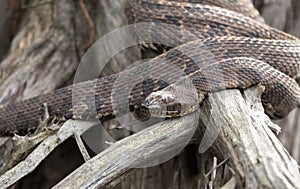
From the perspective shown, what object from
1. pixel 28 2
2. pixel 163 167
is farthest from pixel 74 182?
pixel 28 2

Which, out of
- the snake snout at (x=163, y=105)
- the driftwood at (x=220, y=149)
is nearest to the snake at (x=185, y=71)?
→ the snake snout at (x=163, y=105)

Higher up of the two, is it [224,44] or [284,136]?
[224,44]

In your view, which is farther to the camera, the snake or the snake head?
the snake

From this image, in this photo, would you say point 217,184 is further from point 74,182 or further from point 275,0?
point 275,0

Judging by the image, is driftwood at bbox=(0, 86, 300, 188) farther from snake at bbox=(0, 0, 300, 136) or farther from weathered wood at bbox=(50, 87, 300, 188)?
snake at bbox=(0, 0, 300, 136)

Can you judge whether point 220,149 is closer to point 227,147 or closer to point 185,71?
point 227,147

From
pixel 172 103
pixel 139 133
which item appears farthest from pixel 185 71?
pixel 139 133

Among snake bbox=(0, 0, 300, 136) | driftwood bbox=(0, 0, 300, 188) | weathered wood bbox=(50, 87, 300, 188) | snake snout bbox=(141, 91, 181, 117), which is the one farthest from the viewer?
snake bbox=(0, 0, 300, 136)

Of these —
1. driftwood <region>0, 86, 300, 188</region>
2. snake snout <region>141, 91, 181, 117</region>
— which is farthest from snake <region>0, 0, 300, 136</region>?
driftwood <region>0, 86, 300, 188</region>
